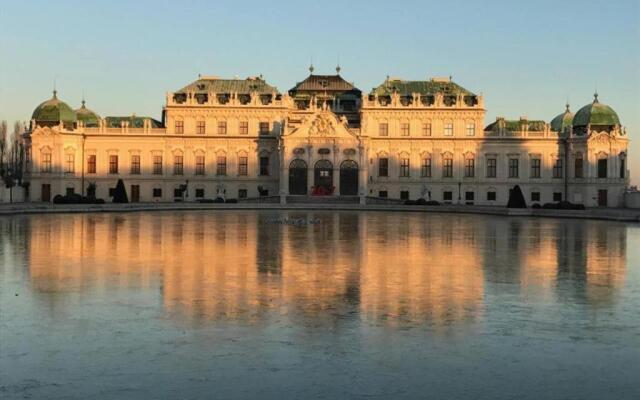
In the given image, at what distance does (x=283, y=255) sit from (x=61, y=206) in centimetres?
4234

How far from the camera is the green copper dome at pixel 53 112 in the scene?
8800 cm

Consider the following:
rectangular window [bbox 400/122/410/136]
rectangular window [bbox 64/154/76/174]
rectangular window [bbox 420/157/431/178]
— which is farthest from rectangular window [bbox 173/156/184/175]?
rectangular window [bbox 420/157/431/178]

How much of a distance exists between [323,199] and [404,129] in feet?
52.7

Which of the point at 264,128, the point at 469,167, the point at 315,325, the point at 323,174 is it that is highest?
the point at 264,128

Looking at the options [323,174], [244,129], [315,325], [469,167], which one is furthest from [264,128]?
[315,325]

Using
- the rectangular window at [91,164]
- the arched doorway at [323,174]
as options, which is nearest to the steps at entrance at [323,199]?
the arched doorway at [323,174]

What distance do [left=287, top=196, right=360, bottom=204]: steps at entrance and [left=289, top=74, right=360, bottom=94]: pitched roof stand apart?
60.9 feet

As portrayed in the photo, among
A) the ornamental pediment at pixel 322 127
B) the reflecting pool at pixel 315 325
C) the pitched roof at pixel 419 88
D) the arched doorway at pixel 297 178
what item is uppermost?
the pitched roof at pixel 419 88

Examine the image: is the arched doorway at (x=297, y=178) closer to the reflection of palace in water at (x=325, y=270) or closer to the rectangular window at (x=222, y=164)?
the rectangular window at (x=222, y=164)

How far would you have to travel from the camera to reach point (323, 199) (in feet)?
264

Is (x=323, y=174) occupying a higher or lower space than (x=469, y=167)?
lower

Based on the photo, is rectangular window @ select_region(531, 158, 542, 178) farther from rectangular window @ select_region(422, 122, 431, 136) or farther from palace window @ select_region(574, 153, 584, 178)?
rectangular window @ select_region(422, 122, 431, 136)

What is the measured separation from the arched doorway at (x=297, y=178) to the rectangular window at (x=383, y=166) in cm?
958

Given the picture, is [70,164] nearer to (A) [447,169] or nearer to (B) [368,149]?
(B) [368,149]
